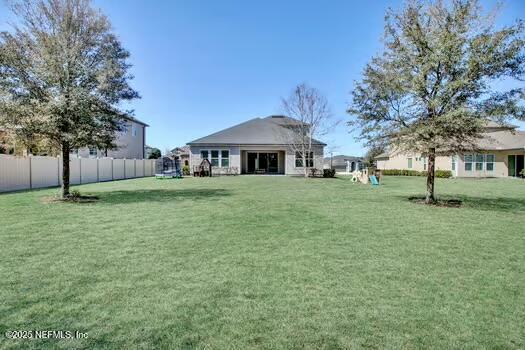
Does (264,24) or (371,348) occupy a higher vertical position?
(264,24)

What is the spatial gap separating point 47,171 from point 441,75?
18.9 m

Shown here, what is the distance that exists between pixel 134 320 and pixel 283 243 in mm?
3277

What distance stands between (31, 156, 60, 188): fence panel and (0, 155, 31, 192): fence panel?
0.39m

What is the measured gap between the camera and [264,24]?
52.3 feet

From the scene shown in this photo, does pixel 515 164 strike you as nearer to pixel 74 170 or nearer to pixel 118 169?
pixel 118 169

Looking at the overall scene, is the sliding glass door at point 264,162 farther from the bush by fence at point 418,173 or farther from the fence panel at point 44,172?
the fence panel at point 44,172

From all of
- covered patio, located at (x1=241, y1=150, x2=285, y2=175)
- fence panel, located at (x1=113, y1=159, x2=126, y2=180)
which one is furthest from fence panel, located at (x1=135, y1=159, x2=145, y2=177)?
covered patio, located at (x1=241, y1=150, x2=285, y2=175)

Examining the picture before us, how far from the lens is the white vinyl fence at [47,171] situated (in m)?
14.6

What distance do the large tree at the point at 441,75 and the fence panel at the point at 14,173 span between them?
15.5 m

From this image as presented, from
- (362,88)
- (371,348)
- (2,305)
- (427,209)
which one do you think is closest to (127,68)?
(362,88)

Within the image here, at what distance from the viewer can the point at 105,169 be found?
2450cm

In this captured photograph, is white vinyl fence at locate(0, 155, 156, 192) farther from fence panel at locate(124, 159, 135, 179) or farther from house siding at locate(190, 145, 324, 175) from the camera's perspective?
house siding at locate(190, 145, 324, 175)

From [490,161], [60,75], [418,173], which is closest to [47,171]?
[60,75]

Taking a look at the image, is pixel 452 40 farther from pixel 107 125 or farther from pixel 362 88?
pixel 107 125
